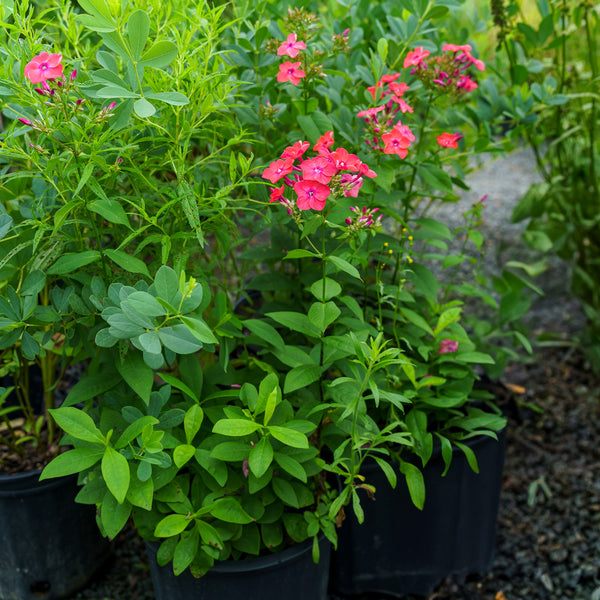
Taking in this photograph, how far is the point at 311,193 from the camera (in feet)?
3.51

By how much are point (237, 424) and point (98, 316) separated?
331 millimetres

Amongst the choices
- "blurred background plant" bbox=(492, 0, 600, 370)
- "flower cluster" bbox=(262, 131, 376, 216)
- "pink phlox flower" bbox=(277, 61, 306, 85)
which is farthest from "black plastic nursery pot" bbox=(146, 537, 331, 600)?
"blurred background plant" bbox=(492, 0, 600, 370)

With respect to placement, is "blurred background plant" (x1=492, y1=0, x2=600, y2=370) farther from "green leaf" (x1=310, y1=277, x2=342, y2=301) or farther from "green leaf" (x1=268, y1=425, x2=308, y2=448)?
"green leaf" (x1=268, y1=425, x2=308, y2=448)

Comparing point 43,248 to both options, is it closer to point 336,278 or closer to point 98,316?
point 98,316

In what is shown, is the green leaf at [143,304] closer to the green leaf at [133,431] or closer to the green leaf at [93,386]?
the green leaf at [133,431]

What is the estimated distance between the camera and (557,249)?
2154 millimetres

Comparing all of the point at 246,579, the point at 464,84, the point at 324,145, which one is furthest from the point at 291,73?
the point at 246,579

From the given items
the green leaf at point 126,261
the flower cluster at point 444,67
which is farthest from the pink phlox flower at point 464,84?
the green leaf at point 126,261

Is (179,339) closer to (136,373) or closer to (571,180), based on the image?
(136,373)

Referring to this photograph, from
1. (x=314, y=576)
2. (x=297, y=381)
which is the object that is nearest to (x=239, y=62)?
(x=297, y=381)

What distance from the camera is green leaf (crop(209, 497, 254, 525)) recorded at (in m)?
1.12

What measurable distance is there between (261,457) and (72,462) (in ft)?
1.03

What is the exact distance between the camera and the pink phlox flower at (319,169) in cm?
106

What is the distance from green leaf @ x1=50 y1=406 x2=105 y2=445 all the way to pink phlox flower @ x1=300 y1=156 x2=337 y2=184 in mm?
556
